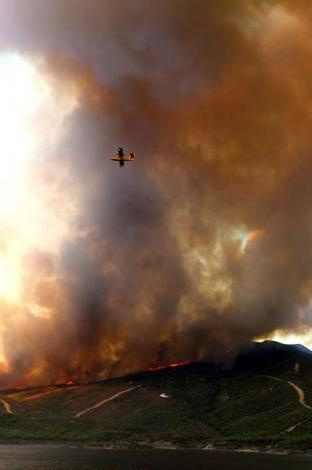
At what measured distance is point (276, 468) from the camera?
171000mm

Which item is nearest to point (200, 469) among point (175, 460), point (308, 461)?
point (175, 460)

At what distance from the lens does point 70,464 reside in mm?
186625

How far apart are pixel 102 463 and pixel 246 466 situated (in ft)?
151

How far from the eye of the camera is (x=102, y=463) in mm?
187750

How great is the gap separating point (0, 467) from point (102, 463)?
3176 centimetres

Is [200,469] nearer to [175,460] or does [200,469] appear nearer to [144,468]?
[144,468]

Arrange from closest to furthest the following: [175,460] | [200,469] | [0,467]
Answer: [200,469]
[0,467]
[175,460]

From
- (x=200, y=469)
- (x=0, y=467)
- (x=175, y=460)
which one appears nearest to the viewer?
(x=200, y=469)

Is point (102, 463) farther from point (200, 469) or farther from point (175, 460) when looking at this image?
point (200, 469)

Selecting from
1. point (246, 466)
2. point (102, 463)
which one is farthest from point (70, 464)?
point (246, 466)

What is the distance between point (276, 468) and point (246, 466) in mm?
10395

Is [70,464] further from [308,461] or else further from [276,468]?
[308,461]

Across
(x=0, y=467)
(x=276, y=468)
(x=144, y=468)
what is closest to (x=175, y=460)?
(x=144, y=468)

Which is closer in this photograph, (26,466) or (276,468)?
(276,468)
